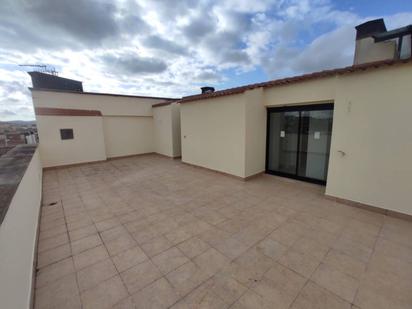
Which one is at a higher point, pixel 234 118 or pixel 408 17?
pixel 408 17

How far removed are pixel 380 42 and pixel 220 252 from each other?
5.52 metres

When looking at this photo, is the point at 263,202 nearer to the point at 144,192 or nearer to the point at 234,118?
the point at 234,118

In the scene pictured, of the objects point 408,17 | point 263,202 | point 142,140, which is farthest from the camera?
point 142,140

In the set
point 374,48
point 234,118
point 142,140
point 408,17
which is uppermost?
point 408,17

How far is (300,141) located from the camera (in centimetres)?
459

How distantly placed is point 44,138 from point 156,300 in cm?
734

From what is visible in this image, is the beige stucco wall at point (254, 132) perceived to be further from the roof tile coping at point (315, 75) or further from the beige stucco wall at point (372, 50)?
the beige stucco wall at point (372, 50)

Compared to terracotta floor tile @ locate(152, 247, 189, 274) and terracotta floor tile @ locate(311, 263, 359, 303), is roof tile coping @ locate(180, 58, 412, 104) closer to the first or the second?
terracotta floor tile @ locate(311, 263, 359, 303)

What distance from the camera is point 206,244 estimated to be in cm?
234

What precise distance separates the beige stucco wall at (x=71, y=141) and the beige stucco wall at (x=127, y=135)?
566mm

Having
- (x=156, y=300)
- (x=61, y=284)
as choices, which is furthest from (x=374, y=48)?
(x=61, y=284)

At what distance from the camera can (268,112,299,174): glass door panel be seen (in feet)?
15.4

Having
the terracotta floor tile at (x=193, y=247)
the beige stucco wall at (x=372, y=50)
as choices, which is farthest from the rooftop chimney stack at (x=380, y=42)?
the terracotta floor tile at (x=193, y=247)

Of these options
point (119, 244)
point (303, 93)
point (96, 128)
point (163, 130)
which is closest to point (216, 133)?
point (303, 93)
